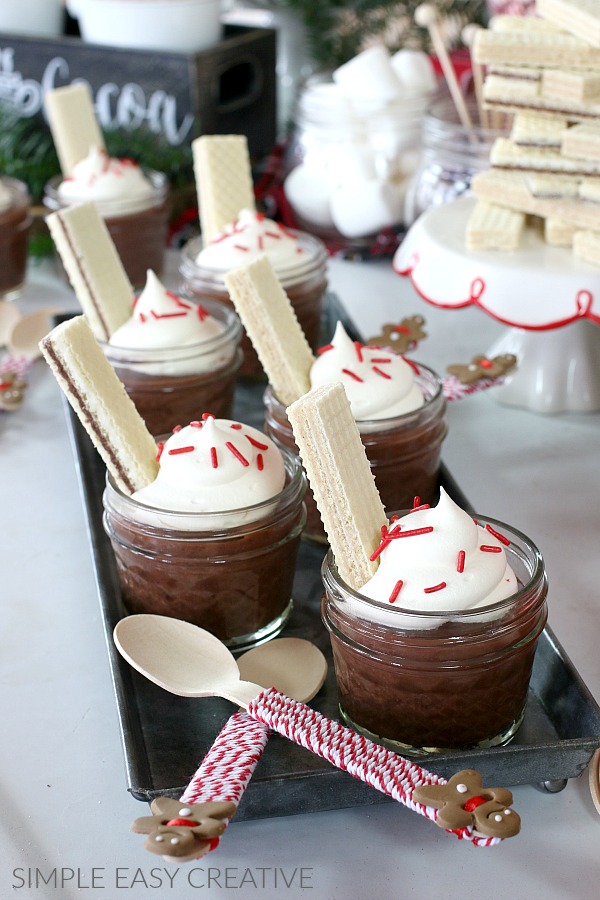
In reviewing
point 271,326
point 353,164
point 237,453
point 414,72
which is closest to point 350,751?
point 237,453

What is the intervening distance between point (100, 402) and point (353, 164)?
1194 millimetres

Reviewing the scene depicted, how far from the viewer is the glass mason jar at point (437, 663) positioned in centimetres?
83

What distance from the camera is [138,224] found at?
6.39ft

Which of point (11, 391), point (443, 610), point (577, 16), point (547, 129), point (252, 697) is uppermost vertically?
point (577, 16)

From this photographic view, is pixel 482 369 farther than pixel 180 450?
Yes

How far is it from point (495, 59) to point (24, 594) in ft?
3.14

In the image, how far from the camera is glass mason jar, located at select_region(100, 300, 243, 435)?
53.1 inches

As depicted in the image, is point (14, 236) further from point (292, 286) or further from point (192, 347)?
point (192, 347)

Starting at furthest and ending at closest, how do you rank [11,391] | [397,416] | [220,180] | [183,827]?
1. [220,180]
2. [11,391]
3. [397,416]
4. [183,827]

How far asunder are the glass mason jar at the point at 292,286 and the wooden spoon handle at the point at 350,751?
32.6 inches

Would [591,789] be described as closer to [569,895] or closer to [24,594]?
[569,895]

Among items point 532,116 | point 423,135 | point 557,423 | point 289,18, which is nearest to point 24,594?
point 557,423

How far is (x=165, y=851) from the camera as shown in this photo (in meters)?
0.70

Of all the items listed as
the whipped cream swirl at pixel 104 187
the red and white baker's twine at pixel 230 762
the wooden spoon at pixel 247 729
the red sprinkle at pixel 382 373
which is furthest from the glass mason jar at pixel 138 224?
the red and white baker's twine at pixel 230 762
